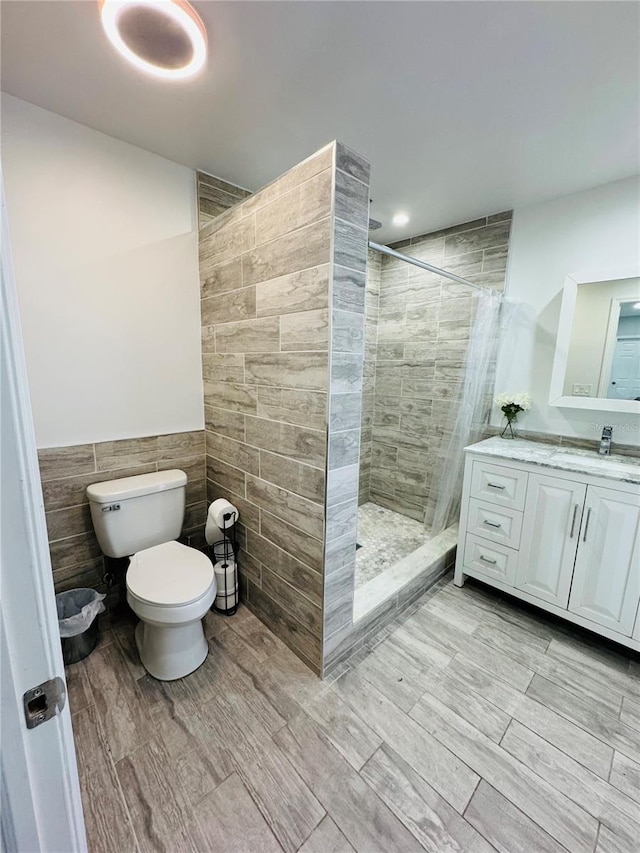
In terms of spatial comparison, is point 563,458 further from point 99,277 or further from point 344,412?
point 99,277

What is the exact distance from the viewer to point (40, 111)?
4.98 feet

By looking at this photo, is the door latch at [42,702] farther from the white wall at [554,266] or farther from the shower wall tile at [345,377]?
the white wall at [554,266]

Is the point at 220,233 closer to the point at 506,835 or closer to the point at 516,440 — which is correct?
the point at 516,440

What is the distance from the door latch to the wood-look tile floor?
3.29 ft

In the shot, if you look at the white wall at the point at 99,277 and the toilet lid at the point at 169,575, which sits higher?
the white wall at the point at 99,277

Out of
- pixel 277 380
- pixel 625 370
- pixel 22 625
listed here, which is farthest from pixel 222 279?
pixel 625 370

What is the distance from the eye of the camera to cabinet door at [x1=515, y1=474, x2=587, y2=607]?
1.77 m

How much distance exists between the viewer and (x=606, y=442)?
2004mm

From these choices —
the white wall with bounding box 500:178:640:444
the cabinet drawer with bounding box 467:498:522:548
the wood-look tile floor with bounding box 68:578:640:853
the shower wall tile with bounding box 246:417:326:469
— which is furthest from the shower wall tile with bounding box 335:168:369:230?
the wood-look tile floor with bounding box 68:578:640:853

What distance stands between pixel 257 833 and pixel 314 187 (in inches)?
86.6

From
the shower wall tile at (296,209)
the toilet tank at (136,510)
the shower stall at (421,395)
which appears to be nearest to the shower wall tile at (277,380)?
the shower wall tile at (296,209)

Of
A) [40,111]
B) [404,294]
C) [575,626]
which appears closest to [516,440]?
[575,626]

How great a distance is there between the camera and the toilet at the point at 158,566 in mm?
1491

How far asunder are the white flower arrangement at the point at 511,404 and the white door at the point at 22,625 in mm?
2520
